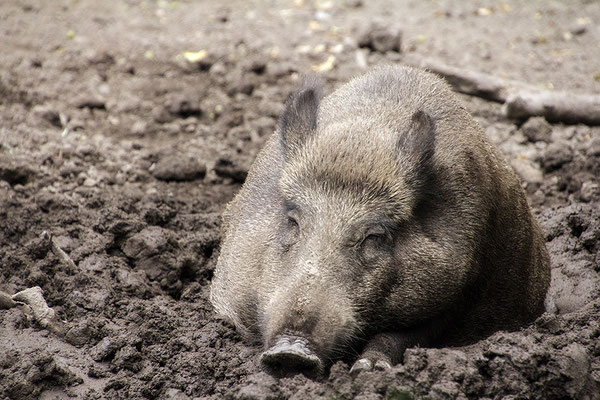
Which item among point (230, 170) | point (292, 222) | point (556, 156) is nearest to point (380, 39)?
point (556, 156)

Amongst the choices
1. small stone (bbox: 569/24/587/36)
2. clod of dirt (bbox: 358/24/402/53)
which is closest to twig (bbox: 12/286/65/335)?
clod of dirt (bbox: 358/24/402/53)

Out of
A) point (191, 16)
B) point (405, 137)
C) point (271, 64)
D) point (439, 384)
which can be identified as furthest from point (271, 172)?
point (191, 16)

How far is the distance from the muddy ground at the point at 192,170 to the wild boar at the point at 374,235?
0.32 metres

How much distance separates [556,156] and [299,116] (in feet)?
10.0

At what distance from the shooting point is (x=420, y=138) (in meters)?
4.59

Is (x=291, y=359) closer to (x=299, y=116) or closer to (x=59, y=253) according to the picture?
(x=299, y=116)

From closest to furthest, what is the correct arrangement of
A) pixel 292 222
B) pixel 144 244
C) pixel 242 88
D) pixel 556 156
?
pixel 292 222
pixel 144 244
pixel 556 156
pixel 242 88

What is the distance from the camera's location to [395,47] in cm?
874

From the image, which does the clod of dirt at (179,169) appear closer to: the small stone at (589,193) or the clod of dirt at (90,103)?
the clod of dirt at (90,103)

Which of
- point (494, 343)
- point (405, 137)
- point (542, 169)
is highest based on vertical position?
point (405, 137)

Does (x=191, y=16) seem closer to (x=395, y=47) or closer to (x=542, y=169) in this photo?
(x=395, y=47)

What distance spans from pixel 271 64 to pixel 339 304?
4838mm

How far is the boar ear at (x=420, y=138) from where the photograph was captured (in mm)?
4578

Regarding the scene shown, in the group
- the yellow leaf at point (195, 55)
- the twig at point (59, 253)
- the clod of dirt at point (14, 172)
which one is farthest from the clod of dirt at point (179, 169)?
the yellow leaf at point (195, 55)
